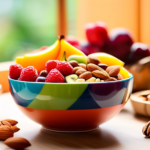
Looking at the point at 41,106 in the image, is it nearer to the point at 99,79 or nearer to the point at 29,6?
the point at 99,79

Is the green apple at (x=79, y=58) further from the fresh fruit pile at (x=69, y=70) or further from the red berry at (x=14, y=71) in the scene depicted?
the red berry at (x=14, y=71)

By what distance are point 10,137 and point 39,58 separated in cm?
23

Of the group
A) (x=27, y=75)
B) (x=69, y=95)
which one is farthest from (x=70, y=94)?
(x=27, y=75)

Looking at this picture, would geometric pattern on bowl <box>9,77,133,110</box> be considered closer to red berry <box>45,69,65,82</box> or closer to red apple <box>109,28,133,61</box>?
red berry <box>45,69,65,82</box>

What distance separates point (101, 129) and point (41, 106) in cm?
16

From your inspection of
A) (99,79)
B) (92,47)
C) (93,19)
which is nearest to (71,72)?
(99,79)

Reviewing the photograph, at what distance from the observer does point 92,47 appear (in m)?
1.03

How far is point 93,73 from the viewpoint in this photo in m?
0.53

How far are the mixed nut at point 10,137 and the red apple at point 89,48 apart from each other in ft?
1.75

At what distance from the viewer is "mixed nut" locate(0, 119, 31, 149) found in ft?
1.49

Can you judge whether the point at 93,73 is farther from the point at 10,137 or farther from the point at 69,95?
the point at 10,137

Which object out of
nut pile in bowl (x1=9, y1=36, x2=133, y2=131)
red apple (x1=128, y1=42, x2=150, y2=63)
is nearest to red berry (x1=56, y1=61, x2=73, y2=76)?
nut pile in bowl (x1=9, y1=36, x2=133, y2=131)

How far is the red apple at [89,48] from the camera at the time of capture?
1.03 metres

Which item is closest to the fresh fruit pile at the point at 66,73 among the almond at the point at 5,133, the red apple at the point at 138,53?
the almond at the point at 5,133
